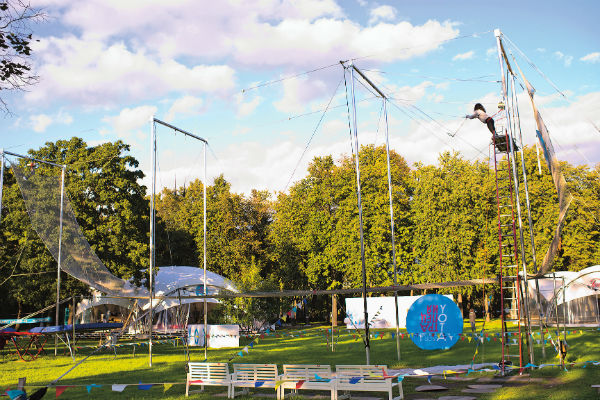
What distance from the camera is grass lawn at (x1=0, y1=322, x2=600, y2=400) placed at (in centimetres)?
1226

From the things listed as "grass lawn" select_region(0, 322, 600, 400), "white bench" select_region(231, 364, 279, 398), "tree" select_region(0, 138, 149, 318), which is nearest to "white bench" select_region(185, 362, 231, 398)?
"white bench" select_region(231, 364, 279, 398)

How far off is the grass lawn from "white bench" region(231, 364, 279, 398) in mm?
350

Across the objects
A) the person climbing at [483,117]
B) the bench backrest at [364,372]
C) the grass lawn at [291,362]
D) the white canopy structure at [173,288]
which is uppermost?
the person climbing at [483,117]

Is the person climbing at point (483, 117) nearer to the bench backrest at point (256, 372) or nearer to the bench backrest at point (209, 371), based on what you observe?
the bench backrest at point (256, 372)

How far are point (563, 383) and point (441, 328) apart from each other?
7877 millimetres

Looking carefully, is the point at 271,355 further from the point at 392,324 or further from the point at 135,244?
the point at 392,324

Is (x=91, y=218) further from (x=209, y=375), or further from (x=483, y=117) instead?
(x=483, y=117)

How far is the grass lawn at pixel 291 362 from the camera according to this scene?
40.2 ft

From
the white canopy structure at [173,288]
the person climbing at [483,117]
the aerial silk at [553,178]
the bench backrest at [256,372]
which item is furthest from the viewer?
the white canopy structure at [173,288]

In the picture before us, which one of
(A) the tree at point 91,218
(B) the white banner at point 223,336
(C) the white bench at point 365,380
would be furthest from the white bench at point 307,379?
(A) the tree at point 91,218

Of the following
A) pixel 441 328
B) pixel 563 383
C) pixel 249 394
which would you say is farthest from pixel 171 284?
pixel 563 383

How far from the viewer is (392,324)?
4009 cm

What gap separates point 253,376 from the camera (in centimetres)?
1238

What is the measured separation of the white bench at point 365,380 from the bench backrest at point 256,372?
173 centimetres
